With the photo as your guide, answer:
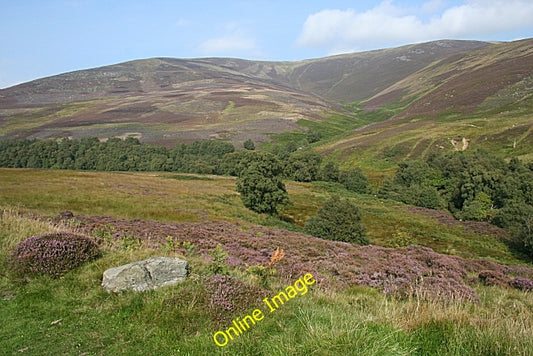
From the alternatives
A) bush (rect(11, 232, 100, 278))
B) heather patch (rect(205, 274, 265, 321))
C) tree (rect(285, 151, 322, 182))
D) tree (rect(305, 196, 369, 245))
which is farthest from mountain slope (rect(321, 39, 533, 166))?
bush (rect(11, 232, 100, 278))

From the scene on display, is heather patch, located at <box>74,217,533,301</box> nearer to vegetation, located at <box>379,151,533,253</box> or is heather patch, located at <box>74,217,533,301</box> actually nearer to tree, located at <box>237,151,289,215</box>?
tree, located at <box>237,151,289,215</box>

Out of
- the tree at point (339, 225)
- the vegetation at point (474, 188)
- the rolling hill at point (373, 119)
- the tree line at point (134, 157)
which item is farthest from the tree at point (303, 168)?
the tree at point (339, 225)

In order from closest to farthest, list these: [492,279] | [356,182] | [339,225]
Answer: [492,279]
[339,225]
[356,182]

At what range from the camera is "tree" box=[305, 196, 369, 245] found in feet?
111

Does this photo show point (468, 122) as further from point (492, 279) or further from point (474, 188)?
point (492, 279)

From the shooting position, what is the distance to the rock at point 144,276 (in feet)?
25.6

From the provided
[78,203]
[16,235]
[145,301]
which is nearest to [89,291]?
[145,301]

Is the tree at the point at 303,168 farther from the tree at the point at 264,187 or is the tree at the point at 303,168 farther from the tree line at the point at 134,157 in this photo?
the tree at the point at 264,187

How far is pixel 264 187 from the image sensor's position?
1903 inches

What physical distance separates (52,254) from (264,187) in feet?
131

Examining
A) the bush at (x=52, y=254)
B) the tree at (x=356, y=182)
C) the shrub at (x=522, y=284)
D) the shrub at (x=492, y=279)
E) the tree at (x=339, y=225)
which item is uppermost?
the bush at (x=52, y=254)

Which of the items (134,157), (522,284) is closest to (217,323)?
(522,284)

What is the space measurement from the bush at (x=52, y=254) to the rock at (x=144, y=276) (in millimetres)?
1484

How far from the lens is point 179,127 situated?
516 feet
